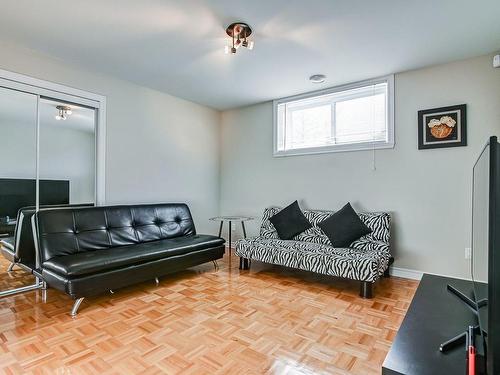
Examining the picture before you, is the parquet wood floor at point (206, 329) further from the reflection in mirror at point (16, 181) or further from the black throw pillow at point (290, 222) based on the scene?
the black throw pillow at point (290, 222)

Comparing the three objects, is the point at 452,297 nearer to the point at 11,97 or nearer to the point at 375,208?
the point at 375,208

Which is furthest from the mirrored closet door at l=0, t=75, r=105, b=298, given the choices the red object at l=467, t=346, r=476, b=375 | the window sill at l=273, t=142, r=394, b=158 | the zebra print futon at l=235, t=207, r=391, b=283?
the red object at l=467, t=346, r=476, b=375

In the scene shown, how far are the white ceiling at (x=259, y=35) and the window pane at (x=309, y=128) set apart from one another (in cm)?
58

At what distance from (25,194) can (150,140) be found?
60.0 inches

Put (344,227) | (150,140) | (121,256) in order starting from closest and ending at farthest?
(121,256) → (344,227) → (150,140)

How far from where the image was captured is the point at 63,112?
3014 mm

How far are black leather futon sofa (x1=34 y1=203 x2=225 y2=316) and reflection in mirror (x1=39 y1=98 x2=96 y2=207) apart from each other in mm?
330

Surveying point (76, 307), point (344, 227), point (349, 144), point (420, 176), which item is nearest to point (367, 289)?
point (344, 227)

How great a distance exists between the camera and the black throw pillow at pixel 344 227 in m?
3.12

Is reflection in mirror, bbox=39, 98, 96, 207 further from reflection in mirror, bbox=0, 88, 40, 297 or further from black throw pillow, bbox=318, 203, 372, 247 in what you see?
black throw pillow, bbox=318, 203, 372, 247

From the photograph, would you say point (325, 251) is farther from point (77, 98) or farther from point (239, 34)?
point (77, 98)

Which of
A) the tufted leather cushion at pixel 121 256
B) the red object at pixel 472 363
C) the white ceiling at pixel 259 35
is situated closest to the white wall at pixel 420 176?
the white ceiling at pixel 259 35

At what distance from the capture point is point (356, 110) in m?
3.60

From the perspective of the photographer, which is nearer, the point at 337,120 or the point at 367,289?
the point at 367,289
